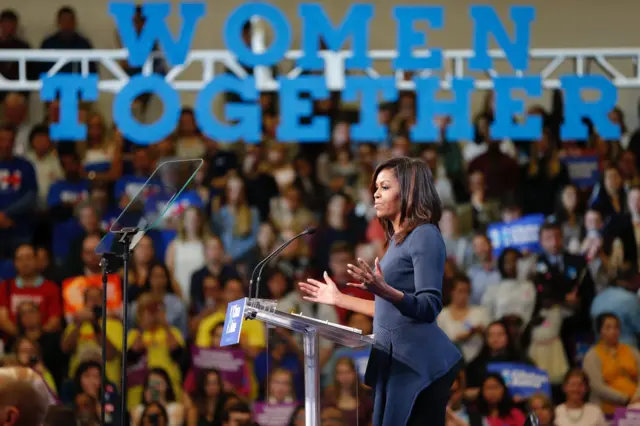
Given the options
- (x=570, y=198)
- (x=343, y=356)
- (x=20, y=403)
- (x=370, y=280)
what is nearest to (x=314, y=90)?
(x=570, y=198)

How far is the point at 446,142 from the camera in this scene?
8984 millimetres

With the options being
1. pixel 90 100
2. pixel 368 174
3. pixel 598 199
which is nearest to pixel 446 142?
pixel 368 174

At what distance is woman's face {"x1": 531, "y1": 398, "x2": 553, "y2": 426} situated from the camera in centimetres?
739

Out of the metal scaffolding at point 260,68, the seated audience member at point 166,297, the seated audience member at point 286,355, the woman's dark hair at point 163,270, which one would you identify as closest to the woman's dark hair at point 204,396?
the seated audience member at point 166,297

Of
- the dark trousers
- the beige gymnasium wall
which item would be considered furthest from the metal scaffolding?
the dark trousers

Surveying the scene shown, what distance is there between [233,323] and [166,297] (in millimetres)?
4621

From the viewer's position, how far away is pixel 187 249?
8.35 metres

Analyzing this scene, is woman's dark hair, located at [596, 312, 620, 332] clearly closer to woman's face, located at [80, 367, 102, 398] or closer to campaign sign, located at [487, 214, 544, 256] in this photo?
campaign sign, located at [487, 214, 544, 256]

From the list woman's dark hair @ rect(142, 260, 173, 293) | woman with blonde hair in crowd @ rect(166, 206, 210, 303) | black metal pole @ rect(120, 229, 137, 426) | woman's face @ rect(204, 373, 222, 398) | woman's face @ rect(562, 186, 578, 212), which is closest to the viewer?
black metal pole @ rect(120, 229, 137, 426)

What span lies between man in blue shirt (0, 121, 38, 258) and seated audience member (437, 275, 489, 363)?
322 cm

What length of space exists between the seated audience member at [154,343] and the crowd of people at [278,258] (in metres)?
0.01

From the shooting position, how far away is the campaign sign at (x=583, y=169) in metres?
8.86

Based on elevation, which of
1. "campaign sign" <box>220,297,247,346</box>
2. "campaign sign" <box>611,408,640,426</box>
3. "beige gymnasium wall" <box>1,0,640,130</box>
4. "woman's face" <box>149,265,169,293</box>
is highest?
"beige gymnasium wall" <box>1,0,640,130</box>

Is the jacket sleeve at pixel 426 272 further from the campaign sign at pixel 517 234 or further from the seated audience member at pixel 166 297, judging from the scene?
the campaign sign at pixel 517 234
